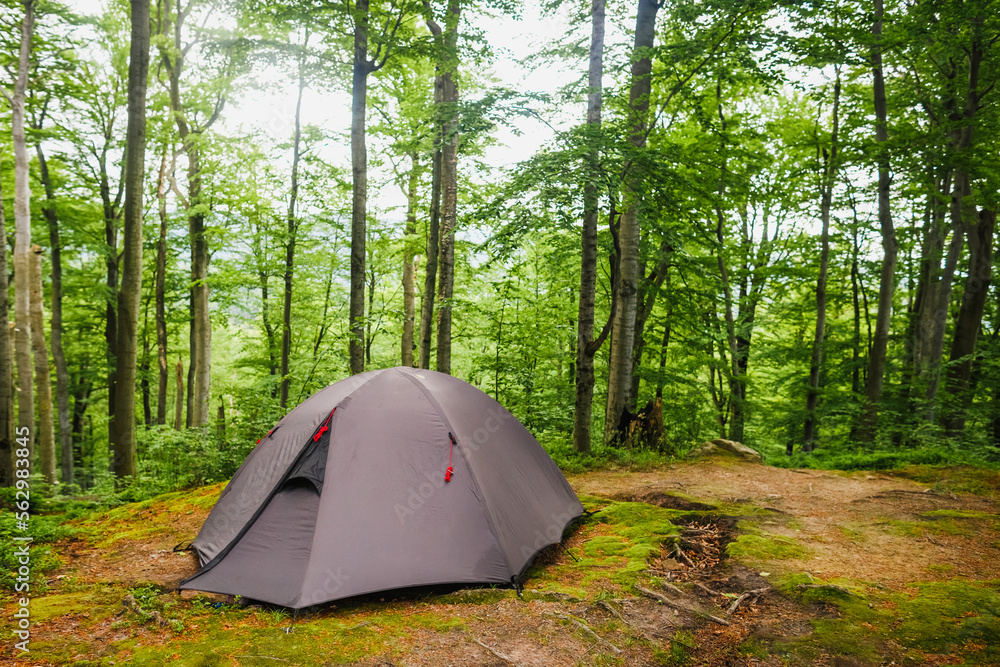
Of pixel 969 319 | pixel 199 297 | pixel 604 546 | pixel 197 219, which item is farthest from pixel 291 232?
pixel 969 319

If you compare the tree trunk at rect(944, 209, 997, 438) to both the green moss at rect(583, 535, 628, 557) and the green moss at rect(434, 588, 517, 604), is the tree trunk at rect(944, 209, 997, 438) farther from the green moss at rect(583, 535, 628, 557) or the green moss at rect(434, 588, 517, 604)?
the green moss at rect(434, 588, 517, 604)

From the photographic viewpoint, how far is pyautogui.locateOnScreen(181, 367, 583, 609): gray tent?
402cm

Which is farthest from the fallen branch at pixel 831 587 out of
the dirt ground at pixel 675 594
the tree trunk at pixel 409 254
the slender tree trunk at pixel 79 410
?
the slender tree trunk at pixel 79 410

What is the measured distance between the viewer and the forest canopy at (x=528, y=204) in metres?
7.68

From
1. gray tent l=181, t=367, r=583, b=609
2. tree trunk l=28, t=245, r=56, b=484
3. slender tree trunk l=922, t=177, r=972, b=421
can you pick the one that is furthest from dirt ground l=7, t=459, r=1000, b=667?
slender tree trunk l=922, t=177, r=972, b=421

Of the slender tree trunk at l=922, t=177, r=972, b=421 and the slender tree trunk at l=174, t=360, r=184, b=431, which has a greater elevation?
the slender tree trunk at l=922, t=177, r=972, b=421

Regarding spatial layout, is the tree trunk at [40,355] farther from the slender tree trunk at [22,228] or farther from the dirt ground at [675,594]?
the dirt ground at [675,594]

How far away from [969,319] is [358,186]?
508 inches

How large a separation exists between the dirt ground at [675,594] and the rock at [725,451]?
3.17m

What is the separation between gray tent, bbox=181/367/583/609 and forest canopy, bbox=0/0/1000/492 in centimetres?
346

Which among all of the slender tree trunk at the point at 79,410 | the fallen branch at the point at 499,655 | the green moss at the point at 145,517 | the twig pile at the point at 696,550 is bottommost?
Answer: the slender tree trunk at the point at 79,410

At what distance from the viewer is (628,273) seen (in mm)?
9312

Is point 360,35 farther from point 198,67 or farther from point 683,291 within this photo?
point 683,291

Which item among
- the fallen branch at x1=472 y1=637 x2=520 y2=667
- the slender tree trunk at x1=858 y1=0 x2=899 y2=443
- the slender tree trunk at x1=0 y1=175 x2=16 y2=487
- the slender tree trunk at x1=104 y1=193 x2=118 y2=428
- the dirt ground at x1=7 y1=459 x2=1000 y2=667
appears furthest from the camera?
the slender tree trunk at x1=104 y1=193 x2=118 y2=428
